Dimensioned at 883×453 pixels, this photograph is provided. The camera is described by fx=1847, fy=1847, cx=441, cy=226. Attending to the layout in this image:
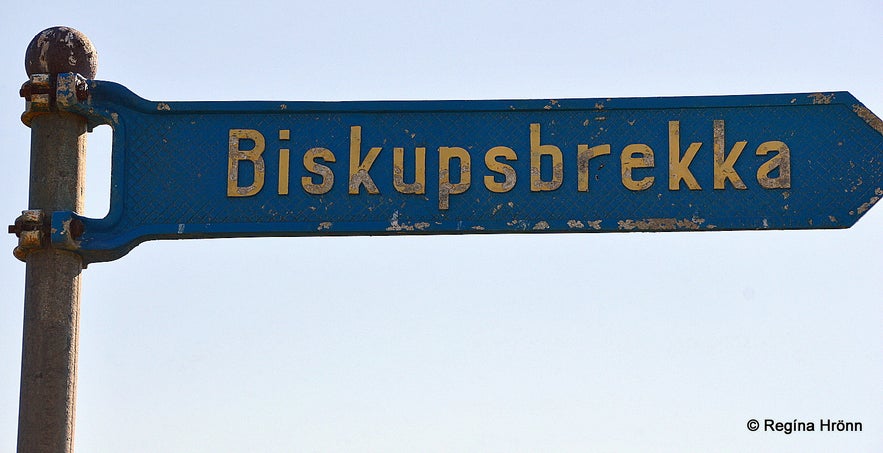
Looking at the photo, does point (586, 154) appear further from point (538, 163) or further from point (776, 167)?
point (776, 167)

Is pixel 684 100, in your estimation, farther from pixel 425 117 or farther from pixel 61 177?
pixel 61 177

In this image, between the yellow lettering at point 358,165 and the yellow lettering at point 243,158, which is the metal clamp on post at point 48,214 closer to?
the yellow lettering at point 243,158

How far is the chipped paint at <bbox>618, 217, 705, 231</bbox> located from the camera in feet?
23.5

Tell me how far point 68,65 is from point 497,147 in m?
1.75

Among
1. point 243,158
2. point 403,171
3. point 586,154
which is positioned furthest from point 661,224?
point 243,158

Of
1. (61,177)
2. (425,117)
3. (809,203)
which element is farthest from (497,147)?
(61,177)

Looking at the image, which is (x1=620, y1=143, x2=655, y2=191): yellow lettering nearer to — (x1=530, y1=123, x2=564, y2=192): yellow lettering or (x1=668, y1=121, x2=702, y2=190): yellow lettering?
(x1=668, y1=121, x2=702, y2=190): yellow lettering

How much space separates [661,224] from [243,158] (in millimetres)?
1688

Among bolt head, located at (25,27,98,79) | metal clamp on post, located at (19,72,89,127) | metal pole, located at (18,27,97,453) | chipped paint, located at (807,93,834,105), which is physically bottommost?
metal pole, located at (18,27,97,453)

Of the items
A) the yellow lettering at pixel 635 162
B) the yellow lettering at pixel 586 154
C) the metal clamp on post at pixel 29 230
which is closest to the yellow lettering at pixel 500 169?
the yellow lettering at pixel 586 154

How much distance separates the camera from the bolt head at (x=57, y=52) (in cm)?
739

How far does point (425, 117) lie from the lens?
738 centimetres

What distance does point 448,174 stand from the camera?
7309 millimetres

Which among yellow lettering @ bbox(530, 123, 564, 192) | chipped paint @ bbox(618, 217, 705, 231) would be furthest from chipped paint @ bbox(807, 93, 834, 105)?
yellow lettering @ bbox(530, 123, 564, 192)
